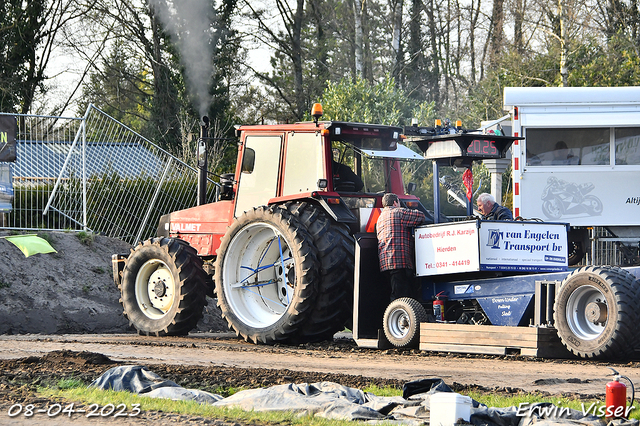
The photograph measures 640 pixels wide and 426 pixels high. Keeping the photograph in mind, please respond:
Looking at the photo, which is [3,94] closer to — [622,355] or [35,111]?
[35,111]

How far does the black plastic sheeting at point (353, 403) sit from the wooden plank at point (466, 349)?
9.85 feet

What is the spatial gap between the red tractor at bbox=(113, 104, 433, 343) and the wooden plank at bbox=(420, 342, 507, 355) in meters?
1.20

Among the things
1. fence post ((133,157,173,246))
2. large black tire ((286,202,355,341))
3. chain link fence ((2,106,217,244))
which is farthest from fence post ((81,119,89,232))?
A: large black tire ((286,202,355,341))

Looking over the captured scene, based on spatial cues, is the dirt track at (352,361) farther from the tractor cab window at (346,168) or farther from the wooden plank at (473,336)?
the tractor cab window at (346,168)

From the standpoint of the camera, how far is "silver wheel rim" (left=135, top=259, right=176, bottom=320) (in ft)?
37.6

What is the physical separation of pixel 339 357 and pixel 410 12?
29.3 m

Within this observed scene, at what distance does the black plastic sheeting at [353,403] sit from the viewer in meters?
4.80

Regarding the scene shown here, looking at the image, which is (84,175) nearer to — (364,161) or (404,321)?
(364,161)

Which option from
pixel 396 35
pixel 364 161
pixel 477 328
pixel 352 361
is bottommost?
pixel 352 361

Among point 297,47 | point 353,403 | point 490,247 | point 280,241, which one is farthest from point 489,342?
point 297,47

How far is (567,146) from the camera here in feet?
47.1

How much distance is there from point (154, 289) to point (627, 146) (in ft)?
27.4

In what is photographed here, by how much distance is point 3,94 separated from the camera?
2925cm

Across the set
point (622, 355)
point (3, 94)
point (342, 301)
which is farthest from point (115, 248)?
point (3, 94)
